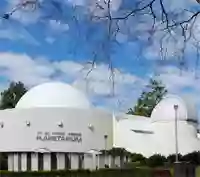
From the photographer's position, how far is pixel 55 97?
52906mm

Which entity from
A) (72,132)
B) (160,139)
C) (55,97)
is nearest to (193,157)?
(160,139)

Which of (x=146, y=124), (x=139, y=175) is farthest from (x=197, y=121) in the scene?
(x=139, y=175)

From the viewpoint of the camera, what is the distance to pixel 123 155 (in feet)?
165

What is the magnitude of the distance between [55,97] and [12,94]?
78.5ft

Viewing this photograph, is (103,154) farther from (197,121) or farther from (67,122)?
(197,121)

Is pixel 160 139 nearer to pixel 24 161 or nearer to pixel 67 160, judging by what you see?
pixel 67 160

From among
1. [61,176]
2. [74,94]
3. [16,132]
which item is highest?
[74,94]

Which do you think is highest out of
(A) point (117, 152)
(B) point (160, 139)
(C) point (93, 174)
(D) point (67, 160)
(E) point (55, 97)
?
(E) point (55, 97)

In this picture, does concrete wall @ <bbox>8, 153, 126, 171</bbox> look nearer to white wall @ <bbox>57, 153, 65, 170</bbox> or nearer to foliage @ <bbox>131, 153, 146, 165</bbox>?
white wall @ <bbox>57, 153, 65, 170</bbox>

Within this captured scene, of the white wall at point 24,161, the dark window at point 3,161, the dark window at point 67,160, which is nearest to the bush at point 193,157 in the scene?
the dark window at point 67,160

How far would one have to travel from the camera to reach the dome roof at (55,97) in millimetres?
52406

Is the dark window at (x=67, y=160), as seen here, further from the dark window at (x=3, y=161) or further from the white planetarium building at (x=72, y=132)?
the dark window at (x=3, y=161)

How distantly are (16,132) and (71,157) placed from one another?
18.4 feet

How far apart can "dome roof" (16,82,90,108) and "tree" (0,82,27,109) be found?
802 inches
